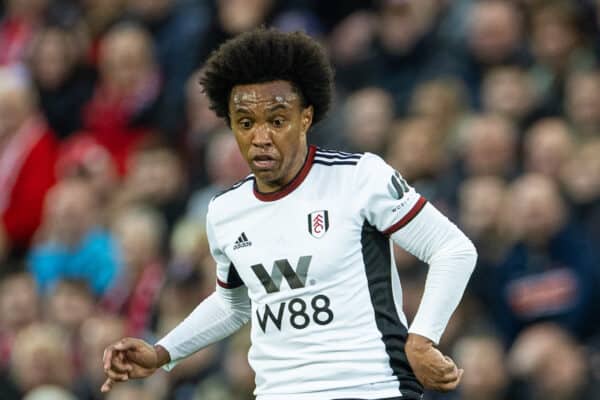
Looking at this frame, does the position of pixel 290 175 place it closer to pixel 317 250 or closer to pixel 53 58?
pixel 317 250

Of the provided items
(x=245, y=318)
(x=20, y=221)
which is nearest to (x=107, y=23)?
(x=20, y=221)

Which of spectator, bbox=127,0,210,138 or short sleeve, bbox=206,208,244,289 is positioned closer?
short sleeve, bbox=206,208,244,289

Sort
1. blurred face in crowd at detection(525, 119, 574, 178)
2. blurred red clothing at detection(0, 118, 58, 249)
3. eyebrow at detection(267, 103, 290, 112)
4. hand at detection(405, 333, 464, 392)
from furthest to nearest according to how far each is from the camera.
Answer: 1. blurred red clothing at detection(0, 118, 58, 249)
2. blurred face in crowd at detection(525, 119, 574, 178)
3. eyebrow at detection(267, 103, 290, 112)
4. hand at detection(405, 333, 464, 392)

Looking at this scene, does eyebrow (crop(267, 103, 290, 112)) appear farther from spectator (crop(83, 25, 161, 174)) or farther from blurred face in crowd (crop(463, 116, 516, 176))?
spectator (crop(83, 25, 161, 174))

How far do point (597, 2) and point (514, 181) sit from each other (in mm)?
1537

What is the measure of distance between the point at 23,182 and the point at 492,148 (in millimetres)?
3768

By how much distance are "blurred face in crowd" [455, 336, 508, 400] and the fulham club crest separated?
10.1ft

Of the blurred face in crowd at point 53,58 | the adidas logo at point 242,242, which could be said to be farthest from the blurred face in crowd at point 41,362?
the adidas logo at point 242,242

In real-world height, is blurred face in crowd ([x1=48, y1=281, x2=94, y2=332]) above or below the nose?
below

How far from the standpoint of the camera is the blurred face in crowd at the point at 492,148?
885cm

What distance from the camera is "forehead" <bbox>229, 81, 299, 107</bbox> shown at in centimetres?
502

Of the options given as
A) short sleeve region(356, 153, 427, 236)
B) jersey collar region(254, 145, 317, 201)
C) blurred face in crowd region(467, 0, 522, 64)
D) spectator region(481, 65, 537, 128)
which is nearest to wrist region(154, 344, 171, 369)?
jersey collar region(254, 145, 317, 201)

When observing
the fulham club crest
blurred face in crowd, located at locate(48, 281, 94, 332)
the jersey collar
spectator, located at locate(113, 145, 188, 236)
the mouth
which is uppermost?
the mouth

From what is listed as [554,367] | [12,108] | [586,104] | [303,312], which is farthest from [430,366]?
[12,108]
